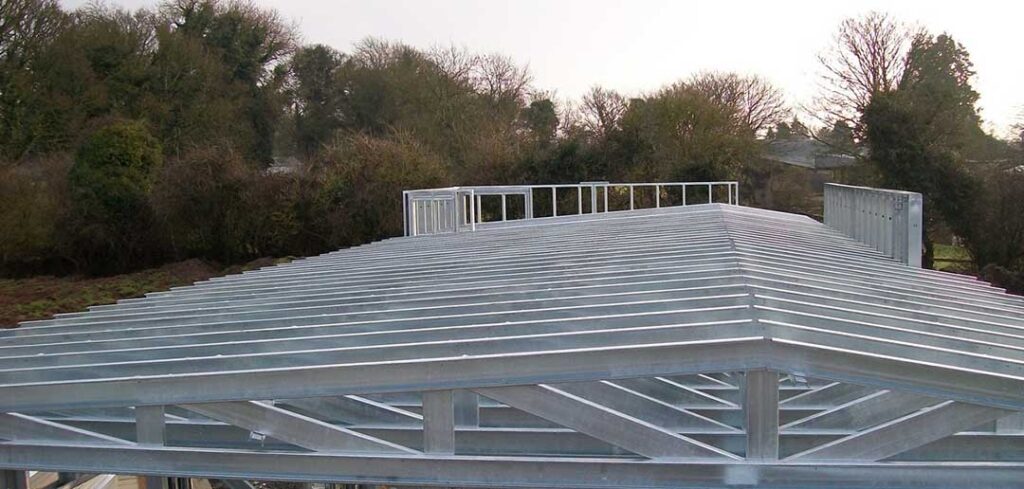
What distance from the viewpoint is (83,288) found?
18.9 metres

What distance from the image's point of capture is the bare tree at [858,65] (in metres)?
23.0

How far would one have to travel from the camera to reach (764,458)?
7.38 feet

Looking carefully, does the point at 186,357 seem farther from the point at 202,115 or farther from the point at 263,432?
the point at 202,115

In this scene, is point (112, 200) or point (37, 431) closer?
point (37, 431)

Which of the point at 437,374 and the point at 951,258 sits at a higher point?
the point at 437,374

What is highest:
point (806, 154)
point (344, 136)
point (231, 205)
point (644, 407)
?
point (344, 136)

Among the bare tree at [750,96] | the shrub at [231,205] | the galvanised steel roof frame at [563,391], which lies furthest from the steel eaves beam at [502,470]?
the bare tree at [750,96]

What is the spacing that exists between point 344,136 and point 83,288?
8.00 metres

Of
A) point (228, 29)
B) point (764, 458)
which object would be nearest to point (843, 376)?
point (764, 458)

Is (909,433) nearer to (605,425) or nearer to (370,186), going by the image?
(605,425)

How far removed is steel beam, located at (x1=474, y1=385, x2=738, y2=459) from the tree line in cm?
1703

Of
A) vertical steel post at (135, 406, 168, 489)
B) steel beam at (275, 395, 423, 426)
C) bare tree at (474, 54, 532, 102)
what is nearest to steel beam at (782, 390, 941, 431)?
steel beam at (275, 395, 423, 426)

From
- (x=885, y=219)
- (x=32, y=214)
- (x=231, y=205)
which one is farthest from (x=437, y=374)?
(x=32, y=214)

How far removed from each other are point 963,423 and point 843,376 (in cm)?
37
